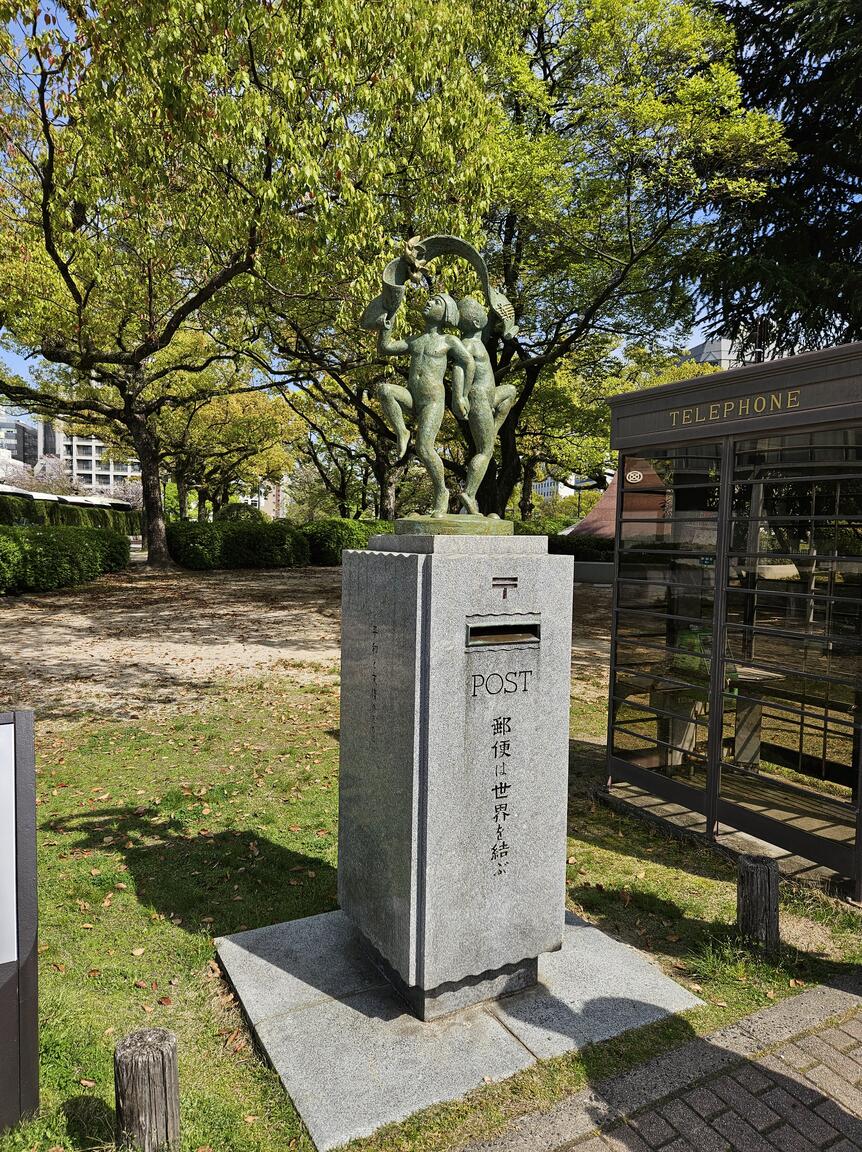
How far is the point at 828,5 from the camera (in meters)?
13.2

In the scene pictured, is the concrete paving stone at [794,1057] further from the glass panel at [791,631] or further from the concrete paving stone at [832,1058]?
the glass panel at [791,631]

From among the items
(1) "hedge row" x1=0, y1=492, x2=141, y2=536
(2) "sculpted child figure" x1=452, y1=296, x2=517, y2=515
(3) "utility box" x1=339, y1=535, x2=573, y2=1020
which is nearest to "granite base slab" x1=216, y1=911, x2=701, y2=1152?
(3) "utility box" x1=339, y1=535, x2=573, y2=1020

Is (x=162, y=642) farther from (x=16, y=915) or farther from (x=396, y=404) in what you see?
(x=16, y=915)

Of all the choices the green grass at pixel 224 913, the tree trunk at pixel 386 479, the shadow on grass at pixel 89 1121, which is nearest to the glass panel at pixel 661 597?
the green grass at pixel 224 913

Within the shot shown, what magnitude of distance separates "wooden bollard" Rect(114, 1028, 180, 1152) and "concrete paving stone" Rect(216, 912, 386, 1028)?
860 mm

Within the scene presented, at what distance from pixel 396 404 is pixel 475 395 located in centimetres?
49

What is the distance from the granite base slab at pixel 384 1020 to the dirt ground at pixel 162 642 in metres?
6.33

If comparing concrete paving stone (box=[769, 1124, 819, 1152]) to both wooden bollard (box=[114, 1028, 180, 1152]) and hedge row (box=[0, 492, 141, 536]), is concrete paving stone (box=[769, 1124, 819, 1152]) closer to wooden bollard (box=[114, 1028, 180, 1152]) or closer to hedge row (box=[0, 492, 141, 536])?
wooden bollard (box=[114, 1028, 180, 1152])

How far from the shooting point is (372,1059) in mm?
3641

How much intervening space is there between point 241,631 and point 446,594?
519 inches

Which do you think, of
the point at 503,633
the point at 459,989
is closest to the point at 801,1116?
the point at 459,989

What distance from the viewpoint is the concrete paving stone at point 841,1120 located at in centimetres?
327

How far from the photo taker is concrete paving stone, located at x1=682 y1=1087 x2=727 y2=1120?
340 centimetres

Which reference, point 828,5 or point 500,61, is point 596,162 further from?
point 828,5
